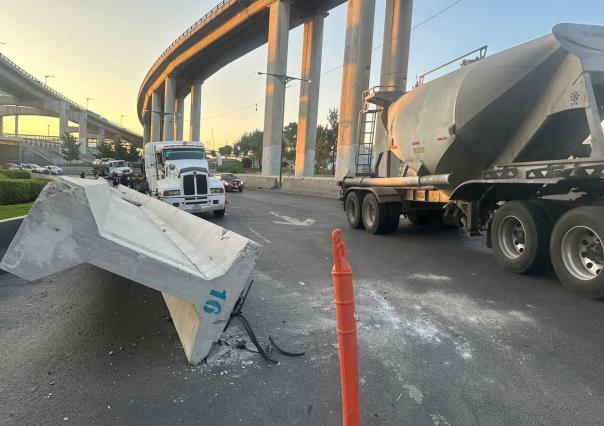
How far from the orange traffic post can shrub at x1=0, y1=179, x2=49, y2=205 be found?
11627 mm

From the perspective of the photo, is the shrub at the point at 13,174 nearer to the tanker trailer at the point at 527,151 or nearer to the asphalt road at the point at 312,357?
the asphalt road at the point at 312,357

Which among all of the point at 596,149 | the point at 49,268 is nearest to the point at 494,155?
the point at 596,149

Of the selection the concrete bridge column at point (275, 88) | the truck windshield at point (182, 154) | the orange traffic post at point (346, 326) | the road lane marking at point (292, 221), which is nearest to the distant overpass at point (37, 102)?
the concrete bridge column at point (275, 88)


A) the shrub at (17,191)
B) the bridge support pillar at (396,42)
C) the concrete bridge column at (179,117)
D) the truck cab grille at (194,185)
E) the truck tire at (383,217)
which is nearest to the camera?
the truck tire at (383,217)

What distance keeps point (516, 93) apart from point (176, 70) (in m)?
73.3

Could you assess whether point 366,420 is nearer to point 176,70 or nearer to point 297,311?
point 297,311

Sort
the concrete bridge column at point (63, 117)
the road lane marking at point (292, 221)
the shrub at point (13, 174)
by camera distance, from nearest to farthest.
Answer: the road lane marking at point (292, 221) → the shrub at point (13, 174) → the concrete bridge column at point (63, 117)

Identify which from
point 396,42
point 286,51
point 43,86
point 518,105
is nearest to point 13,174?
point 518,105

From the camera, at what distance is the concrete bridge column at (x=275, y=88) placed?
142 feet

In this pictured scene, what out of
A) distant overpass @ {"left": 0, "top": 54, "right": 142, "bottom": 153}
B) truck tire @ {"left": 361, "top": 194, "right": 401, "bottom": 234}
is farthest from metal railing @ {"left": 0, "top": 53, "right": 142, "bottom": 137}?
truck tire @ {"left": 361, "top": 194, "right": 401, "bottom": 234}

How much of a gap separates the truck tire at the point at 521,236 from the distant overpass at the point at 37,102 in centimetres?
7264

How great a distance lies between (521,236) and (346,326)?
5.54 m

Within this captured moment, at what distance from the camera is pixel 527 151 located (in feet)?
23.2

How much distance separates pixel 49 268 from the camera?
293 centimetres
